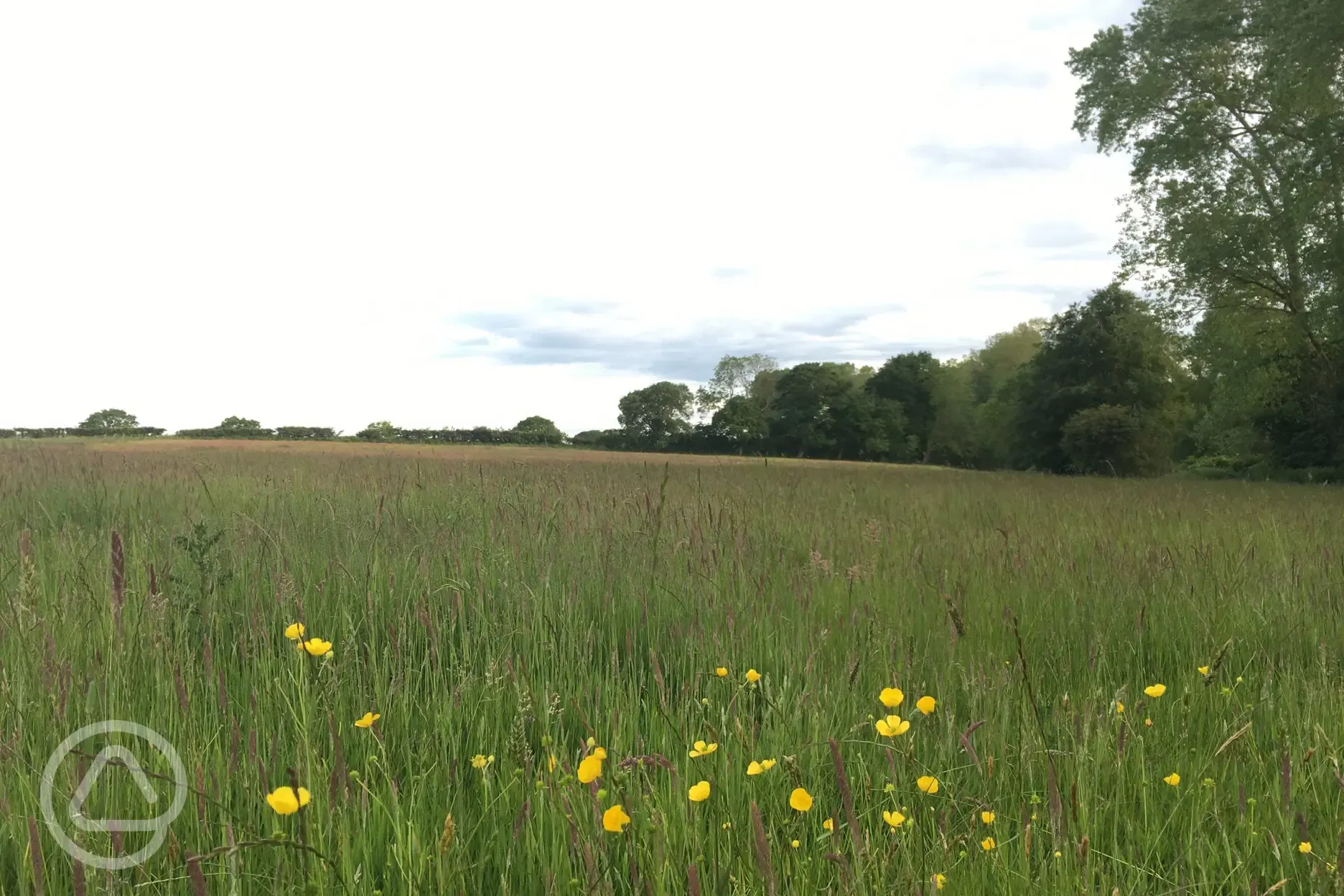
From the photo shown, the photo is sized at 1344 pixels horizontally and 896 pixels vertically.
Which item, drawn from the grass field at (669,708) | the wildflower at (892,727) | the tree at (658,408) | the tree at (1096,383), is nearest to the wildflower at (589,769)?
the grass field at (669,708)

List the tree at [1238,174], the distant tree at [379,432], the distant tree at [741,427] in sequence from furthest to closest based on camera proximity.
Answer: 1. the distant tree at [741,427]
2. the distant tree at [379,432]
3. the tree at [1238,174]

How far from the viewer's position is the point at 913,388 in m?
68.3

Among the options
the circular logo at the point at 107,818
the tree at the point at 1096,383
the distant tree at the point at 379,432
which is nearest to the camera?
the circular logo at the point at 107,818

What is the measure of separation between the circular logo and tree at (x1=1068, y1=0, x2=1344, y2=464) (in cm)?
2191

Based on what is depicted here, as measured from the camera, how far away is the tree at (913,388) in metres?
66.8

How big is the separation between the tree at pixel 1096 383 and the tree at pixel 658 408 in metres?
37.9

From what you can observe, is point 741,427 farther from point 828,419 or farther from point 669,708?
point 669,708

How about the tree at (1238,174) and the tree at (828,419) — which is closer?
the tree at (1238,174)

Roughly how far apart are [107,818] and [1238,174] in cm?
2684

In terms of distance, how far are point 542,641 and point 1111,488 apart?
13150mm

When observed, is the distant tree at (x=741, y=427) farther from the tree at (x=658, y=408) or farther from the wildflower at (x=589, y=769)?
the wildflower at (x=589, y=769)

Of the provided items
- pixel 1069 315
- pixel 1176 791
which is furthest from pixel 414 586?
pixel 1069 315

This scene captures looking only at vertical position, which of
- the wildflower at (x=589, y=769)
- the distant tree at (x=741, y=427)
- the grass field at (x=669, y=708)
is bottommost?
the grass field at (x=669, y=708)

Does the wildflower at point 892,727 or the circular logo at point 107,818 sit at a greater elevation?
the wildflower at point 892,727
